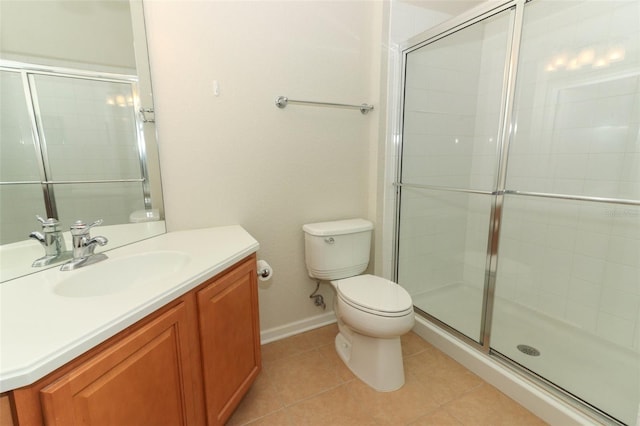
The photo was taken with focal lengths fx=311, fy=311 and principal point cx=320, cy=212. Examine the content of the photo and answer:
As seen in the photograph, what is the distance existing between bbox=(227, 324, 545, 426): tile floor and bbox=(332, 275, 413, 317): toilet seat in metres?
0.44

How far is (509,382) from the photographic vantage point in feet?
5.00

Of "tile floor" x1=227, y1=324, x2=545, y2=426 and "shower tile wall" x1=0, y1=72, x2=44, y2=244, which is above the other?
"shower tile wall" x1=0, y1=72, x2=44, y2=244

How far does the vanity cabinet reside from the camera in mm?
661

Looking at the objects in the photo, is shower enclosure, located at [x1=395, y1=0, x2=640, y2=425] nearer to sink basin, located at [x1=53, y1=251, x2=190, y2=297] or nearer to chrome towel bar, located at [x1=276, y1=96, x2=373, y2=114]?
chrome towel bar, located at [x1=276, y1=96, x2=373, y2=114]

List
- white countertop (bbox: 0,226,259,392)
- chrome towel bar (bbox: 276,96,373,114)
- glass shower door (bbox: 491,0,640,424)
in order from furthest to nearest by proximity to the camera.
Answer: chrome towel bar (bbox: 276,96,373,114), glass shower door (bbox: 491,0,640,424), white countertop (bbox: 0,226,259,392)

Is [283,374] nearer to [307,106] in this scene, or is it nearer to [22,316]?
[22,316]

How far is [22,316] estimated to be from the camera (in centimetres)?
78

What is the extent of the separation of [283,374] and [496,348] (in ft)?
3.85

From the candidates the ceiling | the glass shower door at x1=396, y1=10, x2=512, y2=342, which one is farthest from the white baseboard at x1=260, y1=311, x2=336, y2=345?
the ceiling

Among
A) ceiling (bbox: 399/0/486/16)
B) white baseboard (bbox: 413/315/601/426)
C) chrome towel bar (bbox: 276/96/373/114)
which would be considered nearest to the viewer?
white baseboard (bbox: 413/315/601/426)

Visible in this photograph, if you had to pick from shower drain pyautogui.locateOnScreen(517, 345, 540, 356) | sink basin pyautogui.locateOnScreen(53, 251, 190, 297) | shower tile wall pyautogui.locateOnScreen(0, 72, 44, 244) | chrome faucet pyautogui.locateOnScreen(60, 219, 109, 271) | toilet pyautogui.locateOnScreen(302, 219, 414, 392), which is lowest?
shower drain pyautogui.locateOnScreen(517, 345, 540, 356)

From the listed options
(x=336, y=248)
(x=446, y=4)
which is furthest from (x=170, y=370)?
(x=446, y=4)

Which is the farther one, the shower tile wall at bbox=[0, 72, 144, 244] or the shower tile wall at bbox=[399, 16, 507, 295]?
the shower tile wall at bbox=[399, 16, 507, 295]

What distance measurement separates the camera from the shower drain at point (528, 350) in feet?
5.61
